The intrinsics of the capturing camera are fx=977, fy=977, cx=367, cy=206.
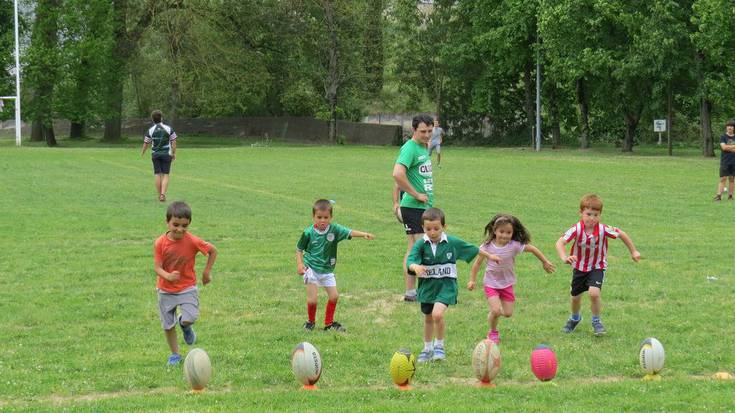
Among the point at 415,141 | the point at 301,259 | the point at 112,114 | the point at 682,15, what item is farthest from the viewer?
the point at 112,114

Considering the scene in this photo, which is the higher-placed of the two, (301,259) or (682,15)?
(682,15)

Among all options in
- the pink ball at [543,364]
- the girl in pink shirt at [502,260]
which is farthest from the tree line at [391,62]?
the pink ball at [543,364]

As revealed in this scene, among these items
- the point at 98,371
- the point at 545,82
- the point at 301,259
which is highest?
the point at 545,82

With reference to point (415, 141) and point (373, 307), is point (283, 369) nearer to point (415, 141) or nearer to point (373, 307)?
point (373, 307)

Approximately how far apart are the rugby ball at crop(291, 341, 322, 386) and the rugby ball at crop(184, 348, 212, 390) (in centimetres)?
62

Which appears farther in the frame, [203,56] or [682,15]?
[203,56]

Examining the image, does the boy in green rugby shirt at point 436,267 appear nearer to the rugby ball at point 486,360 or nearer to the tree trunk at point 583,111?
the rugby ball at point 486,360

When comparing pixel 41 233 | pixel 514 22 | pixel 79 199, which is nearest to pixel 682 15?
pixel 514 22

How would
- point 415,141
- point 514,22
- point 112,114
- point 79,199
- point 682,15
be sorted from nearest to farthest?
point 415,141, point 79,199, point 682,15, point 514,22, point 112,114

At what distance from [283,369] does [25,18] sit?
51714 mm

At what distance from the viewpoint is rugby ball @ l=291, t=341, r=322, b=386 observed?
22.3ft

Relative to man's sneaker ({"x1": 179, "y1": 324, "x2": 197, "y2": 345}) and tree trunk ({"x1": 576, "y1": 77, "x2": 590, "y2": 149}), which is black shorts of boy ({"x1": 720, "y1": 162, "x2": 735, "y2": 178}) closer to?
man's sneaker ({"x1": 179, "y1": 324, "x2": 197, "y2": 345})

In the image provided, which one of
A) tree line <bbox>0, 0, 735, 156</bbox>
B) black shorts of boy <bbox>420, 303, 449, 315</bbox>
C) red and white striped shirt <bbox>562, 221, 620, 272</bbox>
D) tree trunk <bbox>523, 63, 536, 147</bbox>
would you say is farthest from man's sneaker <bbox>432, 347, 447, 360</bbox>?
tree trunk <bbox>523, 63, 536, 147</bbox>

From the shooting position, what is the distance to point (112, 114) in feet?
183
